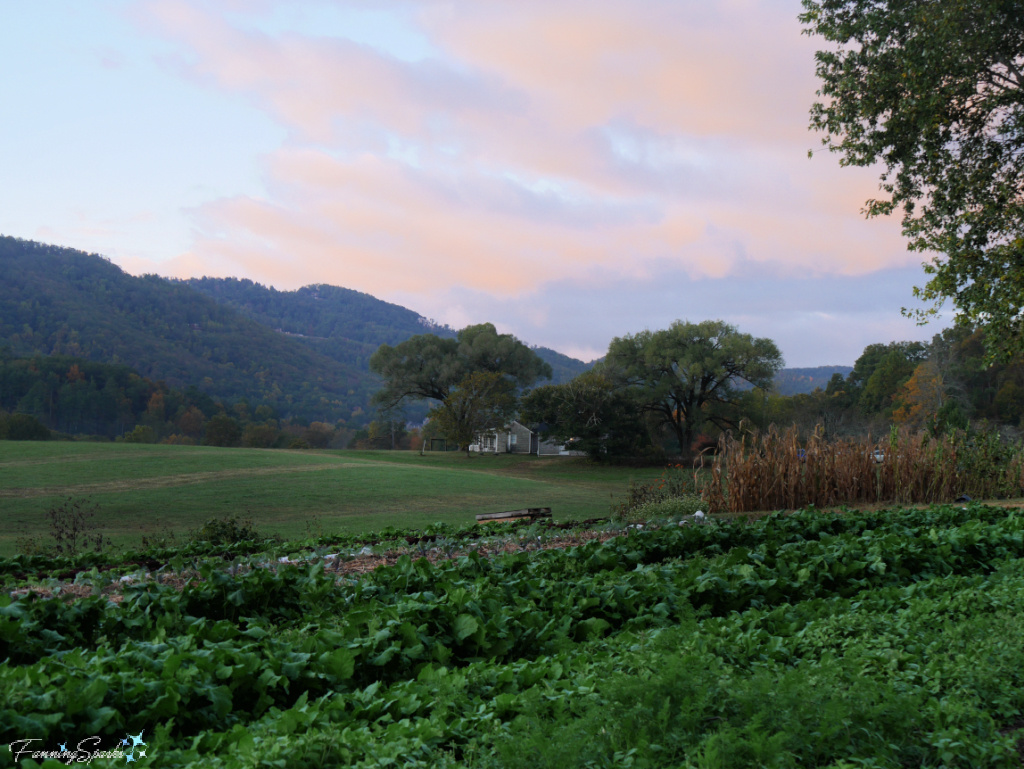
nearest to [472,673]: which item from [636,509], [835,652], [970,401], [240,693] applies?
[240,693]

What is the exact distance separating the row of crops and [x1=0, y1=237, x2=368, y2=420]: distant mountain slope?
208ft

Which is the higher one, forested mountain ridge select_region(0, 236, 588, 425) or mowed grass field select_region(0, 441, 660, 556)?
forested mountain ridge select_region(0, 236, 588, 425)

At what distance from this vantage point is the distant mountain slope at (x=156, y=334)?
208 feet

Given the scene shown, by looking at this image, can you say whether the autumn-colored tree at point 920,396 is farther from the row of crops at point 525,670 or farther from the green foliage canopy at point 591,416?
the row of crops at point 525,670

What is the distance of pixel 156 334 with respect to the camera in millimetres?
70688

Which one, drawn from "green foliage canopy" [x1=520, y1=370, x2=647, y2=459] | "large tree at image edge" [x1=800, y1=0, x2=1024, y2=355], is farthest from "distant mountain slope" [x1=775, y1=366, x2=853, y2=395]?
"large tree at image edge" [x1=800, y1=0, x2=1024, y2=355]

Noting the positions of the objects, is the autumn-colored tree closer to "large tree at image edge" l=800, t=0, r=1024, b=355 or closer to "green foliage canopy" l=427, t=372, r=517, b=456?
"green foliage canopy" l=427, t=372, r=517, b=456

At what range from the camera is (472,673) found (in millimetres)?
3332

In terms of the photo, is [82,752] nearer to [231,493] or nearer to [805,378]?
[231,493]

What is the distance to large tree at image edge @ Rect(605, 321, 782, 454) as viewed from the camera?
140 ft

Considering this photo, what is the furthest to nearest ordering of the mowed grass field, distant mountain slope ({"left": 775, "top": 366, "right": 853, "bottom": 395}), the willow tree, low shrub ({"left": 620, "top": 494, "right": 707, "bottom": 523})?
distant mountain slope ({"left": 775, "top": 366, "right": 853, "bottom": 395}) → the willow tree → the mowed grass field → low shrub ({"left": 620, "top": 494, "right": 707, "bottom": 523})

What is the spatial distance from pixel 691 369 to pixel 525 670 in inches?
1611

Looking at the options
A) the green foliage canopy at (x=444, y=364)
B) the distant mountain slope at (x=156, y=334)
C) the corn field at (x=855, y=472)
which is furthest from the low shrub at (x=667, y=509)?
the distant mountain slope at (x=156, y=334)

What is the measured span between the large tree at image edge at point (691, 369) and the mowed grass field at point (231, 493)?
15.7 m
